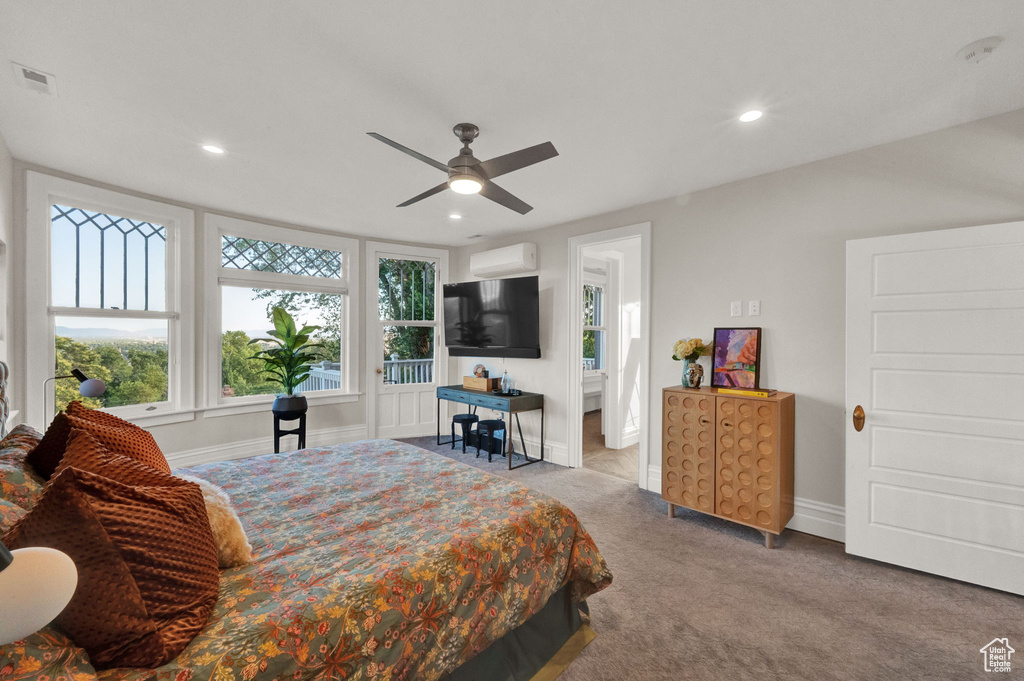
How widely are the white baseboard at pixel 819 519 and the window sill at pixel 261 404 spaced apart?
424cm

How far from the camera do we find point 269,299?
4.54m

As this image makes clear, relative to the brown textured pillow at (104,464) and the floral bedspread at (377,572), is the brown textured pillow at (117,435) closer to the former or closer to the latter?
the brown textured pillow at (104,464)

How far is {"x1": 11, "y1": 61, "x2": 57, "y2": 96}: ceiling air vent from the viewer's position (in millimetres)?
1976

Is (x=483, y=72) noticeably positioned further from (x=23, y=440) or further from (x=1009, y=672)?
(x=1009, y=672)

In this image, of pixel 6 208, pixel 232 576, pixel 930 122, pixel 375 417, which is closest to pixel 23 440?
pixel 232 576

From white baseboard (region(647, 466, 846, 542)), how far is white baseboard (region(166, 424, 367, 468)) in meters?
4.16

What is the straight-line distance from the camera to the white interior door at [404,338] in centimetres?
518

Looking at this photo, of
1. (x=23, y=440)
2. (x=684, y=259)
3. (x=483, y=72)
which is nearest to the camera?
(x=23, y=440)

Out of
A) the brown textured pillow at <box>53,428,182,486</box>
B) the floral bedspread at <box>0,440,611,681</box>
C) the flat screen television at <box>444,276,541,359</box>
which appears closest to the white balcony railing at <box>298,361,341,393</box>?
the flat screen television at <box>444,276,541,359</box>

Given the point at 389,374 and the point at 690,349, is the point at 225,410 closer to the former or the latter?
the point at 389,374

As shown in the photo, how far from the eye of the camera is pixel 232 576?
4.29 ft

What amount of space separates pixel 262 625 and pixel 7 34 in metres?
2.45

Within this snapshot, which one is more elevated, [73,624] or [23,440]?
[23,440]

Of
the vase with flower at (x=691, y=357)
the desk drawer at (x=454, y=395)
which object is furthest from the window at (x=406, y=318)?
the vase with flower at (x=691, y=357)
